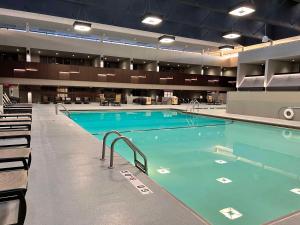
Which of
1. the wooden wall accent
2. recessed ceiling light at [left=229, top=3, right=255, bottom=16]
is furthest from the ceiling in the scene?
the wooden wall accent

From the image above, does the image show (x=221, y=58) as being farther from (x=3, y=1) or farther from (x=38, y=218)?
(x=38, y=218)

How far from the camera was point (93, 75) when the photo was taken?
1870cm

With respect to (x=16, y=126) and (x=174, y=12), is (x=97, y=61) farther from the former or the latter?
(x=16, y=126)

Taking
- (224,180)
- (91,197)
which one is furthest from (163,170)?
(91,197)

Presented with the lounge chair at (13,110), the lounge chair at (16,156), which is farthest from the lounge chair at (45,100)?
the lounge chair at (16,156)

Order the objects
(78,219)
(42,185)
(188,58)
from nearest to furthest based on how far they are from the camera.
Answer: (78,219), (42,185), (188,58)

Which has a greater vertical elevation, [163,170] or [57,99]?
[57,99]

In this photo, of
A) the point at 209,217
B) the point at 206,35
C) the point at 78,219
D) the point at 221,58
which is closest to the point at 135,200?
the point at 78,219

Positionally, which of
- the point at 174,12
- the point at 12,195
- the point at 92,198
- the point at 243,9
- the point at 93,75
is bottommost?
the point at 92,198

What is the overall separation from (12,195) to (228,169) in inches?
145

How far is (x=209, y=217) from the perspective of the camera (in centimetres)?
260

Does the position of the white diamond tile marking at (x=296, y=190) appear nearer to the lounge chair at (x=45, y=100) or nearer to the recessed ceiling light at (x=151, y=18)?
the recessed ceiling light at (x=151, y=18)

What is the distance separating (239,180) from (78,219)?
277 cm

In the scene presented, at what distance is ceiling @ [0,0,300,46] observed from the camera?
408 inches
